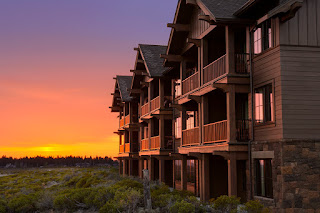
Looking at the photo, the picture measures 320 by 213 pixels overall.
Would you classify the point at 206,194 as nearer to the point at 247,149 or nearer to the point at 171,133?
the point at 247,149

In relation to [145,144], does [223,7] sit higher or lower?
higher

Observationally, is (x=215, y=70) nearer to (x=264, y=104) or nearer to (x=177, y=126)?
(x=264, y=104)

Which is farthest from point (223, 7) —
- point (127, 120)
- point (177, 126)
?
point (127, 120)

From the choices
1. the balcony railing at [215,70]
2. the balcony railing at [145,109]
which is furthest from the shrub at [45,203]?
the balcony railing at [145,109]

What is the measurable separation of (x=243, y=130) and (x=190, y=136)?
5.23 metres

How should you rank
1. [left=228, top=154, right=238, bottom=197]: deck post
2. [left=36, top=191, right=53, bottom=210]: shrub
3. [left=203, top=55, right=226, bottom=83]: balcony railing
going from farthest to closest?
[left=36, top=191, right=53, bottom=210]: shrub < [left=203, top=55, right=226, bottom=83]: balcony railing < [left=228, top=154, right=238, bottom=197]: deck post

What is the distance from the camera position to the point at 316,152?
648 inches

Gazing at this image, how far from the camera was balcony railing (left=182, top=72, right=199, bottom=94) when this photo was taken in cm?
2336

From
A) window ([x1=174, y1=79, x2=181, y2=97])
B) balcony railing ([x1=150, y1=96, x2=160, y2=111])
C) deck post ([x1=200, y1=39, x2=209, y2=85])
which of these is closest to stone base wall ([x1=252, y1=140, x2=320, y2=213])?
deck post ([x1=200, y1=39, x2=209, y2=85])

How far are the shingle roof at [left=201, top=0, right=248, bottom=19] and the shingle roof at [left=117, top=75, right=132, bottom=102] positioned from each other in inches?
904

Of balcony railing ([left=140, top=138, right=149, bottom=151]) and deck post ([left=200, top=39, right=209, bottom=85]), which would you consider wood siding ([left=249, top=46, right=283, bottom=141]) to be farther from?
balcony railing ([left=140, top=138, right=149, bottom=151])

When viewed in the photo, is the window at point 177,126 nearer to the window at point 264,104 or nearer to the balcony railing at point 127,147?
the window at point 264,104

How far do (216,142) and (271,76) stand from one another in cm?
471

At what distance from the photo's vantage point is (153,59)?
33781mm
